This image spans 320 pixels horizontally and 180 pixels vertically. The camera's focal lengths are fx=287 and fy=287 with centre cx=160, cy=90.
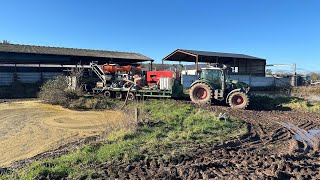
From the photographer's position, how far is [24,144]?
9.10m

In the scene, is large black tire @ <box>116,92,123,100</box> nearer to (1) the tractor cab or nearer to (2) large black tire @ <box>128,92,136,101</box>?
(2) large black tire @ <box>128,92,136,101</box>

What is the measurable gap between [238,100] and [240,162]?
28.8ft

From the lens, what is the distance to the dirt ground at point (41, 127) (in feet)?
28.5

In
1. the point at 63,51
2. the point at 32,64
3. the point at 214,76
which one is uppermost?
the point at 63,51

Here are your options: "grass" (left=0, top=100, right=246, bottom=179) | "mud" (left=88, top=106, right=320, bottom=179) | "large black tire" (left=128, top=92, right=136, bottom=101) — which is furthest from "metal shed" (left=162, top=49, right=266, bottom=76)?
"mud" (left=88, top=106, right=320, bottom=179)

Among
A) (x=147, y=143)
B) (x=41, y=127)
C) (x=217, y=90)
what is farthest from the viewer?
(x=217, y=90)

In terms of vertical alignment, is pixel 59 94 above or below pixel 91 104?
above

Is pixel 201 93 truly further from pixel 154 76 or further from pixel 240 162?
pixel 240 162

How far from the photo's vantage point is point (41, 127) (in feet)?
37.6

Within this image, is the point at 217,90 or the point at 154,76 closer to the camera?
the point at 217,90

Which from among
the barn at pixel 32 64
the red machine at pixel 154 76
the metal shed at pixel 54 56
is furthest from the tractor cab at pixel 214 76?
the metal shed at pixel 54 56

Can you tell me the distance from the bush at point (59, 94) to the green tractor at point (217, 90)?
7457mm

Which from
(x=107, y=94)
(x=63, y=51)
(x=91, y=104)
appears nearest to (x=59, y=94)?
(x=91, y=104)

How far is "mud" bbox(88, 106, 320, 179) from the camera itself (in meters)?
5.74
